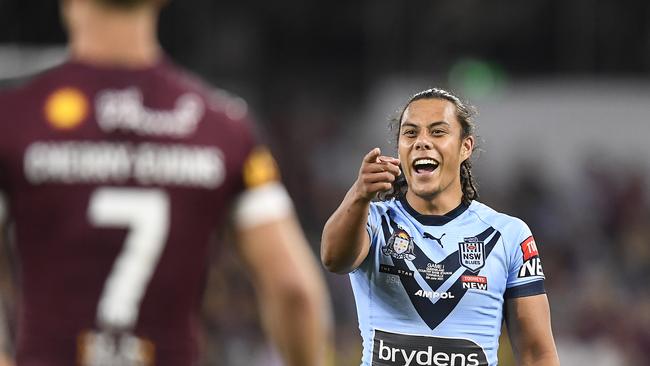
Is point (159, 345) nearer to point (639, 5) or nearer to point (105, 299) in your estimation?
point (105, 299)

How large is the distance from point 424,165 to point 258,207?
2.16 meters

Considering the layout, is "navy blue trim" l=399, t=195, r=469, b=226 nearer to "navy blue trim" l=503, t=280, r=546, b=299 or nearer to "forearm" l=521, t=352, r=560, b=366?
"navy blue trim" l=503, t=280, r=546, b=299

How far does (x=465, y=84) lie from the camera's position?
16.8 m

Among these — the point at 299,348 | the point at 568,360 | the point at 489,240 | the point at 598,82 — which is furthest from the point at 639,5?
the point at 299,348

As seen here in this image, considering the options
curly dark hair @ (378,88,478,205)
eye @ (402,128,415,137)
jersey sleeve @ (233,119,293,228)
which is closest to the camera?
jersey sleeve @ (233,119,293,228)

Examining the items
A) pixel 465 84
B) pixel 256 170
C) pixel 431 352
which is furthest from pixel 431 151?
pixel 465 84

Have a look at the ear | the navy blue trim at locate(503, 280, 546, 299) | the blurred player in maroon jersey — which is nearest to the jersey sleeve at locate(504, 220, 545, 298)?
the navy blue trim at locate(503, 280, 546, 299)

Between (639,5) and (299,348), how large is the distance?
14121 millimetres

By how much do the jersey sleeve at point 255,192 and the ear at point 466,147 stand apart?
2280mm

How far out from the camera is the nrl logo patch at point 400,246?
16.3ft

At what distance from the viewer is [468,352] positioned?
4844 millimetres

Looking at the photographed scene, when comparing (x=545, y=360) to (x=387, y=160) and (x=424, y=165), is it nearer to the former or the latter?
(x=424, y=165)

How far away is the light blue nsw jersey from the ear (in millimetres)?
237

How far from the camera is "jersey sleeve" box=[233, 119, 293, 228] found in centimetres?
294
